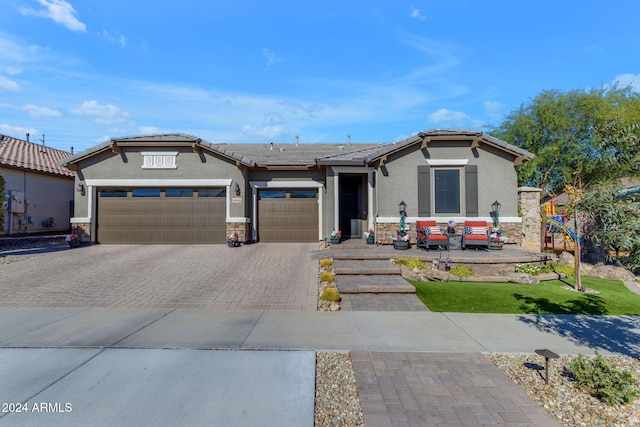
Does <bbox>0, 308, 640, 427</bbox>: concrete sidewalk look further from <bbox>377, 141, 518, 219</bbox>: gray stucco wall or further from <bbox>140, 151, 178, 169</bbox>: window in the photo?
<bbox>140, 151, 178, 169</bbox>: window

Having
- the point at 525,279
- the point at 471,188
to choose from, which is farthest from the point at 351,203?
the point at 525,279

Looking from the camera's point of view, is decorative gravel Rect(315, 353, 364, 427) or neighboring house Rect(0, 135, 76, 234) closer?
decorative gravel Rect(315, 353, 364, 427)

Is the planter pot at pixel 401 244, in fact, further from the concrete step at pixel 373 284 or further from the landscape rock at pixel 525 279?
A: the landscape rock at pixel 525 279

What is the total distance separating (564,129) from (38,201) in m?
30.3

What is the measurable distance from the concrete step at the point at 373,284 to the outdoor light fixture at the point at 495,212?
6433 millimetres

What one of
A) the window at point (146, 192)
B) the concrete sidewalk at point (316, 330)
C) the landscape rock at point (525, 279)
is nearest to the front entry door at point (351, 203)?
the landscape rock at point (525, 279)

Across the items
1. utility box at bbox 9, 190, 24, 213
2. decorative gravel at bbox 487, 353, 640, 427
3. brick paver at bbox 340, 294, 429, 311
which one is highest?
utility box at bbox 9, 190, 24, 213

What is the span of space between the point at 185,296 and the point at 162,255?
17.4ft

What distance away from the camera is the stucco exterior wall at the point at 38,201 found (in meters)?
15.4

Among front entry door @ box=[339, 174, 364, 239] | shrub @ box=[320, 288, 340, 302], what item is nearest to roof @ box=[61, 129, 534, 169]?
front entry door @ box=[339, 174, 364, 239]

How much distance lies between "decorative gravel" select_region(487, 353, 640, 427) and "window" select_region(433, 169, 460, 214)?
8.73m

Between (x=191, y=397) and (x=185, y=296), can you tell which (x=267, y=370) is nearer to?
(x=191, y=397)

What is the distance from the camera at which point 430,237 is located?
10977 millimetres

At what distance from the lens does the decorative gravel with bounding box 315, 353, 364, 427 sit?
2777 millimetres
